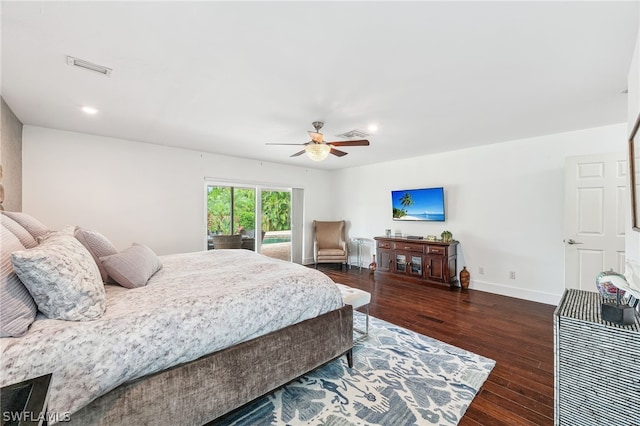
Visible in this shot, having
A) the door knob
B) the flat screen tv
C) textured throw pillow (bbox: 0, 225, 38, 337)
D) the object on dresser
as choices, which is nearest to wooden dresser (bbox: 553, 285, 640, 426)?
the object on dresser

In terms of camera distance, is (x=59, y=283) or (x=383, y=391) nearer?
(x=59, y=283)

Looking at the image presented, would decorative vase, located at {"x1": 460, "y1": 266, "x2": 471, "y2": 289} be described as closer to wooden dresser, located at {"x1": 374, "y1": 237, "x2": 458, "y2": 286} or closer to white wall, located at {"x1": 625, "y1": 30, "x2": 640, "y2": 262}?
wooden dresser, located at {"x1": 374, "y1": 237, "x2": 458, "y2": 286}

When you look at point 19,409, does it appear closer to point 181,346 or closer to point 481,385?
point 181,346

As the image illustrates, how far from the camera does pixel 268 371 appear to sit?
1737 millimetres

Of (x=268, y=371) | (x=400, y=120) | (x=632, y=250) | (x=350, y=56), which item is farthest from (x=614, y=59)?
(x=268, y=371)

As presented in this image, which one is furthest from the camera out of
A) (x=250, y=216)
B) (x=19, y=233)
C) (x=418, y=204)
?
(x=250, y=216)

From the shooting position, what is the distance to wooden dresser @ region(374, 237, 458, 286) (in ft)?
15.0

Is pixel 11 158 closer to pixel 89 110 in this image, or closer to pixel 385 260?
pixel 89 110

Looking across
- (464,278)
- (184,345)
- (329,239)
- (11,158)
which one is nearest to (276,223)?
(329,239)

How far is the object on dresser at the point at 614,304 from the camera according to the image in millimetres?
1276

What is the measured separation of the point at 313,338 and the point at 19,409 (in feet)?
4.93

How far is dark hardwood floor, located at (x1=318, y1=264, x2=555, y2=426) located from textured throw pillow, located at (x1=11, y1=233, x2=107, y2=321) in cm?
232

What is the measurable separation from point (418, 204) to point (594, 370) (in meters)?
4.14

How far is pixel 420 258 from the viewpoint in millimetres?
4859
